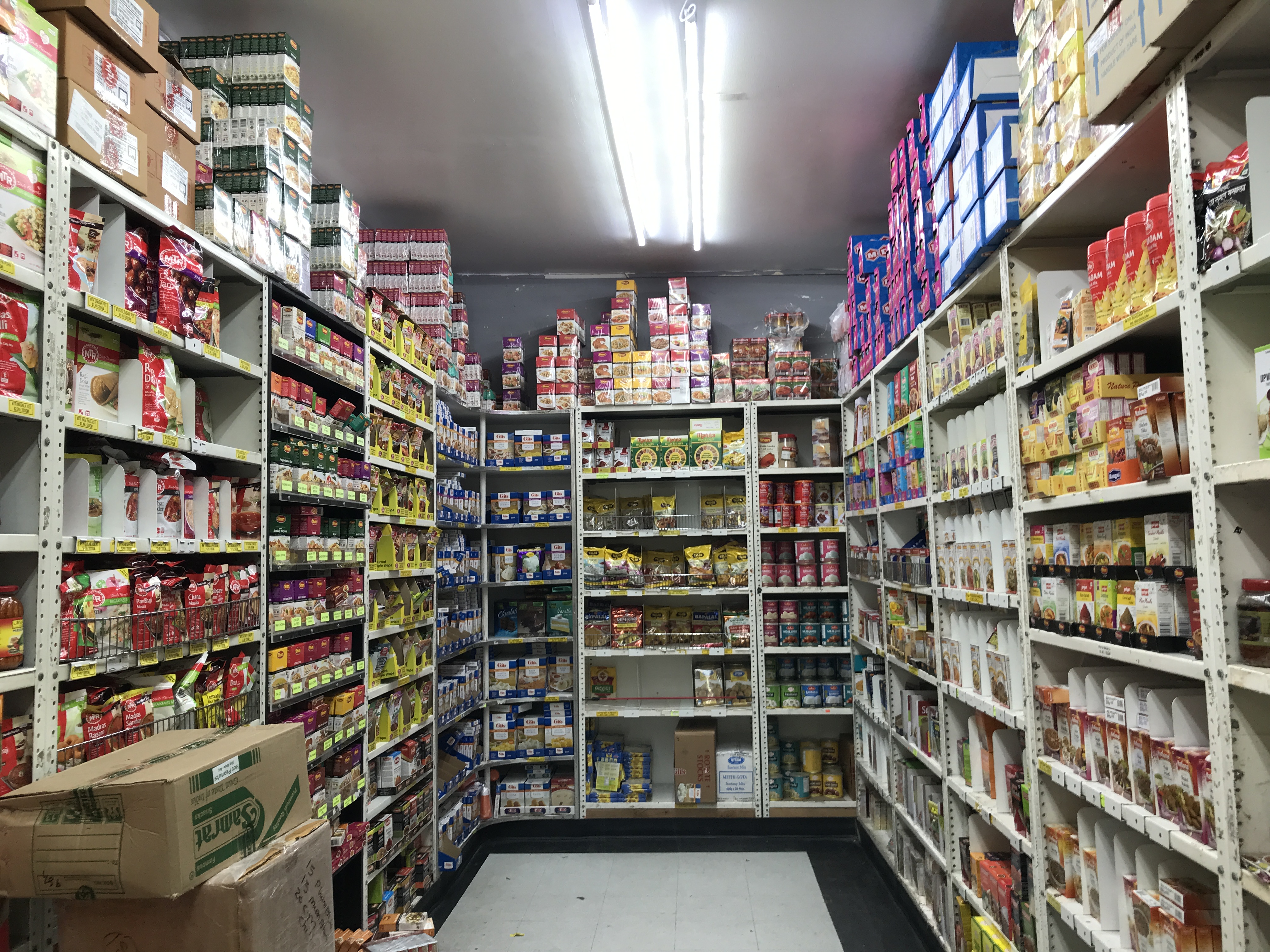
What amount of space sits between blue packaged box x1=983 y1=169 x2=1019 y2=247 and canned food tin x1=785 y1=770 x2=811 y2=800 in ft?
13.5

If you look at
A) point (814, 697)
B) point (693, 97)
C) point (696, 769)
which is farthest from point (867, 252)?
point (696, 769)

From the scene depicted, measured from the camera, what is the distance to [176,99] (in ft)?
8.69

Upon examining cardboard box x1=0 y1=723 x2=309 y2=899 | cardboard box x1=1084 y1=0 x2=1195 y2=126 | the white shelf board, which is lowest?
cardboard box x1=0 y1=723 x2=309 y2=899

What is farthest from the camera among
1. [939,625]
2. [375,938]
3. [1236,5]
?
[939,625]

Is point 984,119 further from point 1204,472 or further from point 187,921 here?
point 187,921

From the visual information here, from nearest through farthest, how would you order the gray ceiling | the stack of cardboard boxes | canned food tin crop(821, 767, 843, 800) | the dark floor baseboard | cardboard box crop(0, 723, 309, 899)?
cardboard box crop(0, 723, 309, 899) < the stack of cardboard boxes < the gray ceiling < the dark floor baseboard < canned food tin crop(821, 767, 843, 800)

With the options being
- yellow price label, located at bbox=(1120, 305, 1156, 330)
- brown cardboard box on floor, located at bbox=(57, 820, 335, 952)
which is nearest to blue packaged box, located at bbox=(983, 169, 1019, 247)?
yellow price label, located at bbox=(1120, 305, 1156, 330)

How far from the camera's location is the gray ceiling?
11.0ft

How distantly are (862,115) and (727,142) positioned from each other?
28.4 inches

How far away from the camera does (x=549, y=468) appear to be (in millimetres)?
5777

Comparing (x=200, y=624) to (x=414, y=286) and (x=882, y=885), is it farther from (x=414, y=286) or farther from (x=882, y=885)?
(x=882, y=885)

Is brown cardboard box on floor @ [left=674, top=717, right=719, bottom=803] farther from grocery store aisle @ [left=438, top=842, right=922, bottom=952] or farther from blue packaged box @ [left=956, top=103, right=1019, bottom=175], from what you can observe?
blue packaged box @ [left=956, top=103, right=1019, bottom=175]

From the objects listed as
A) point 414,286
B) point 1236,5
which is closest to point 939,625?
point 1236,5

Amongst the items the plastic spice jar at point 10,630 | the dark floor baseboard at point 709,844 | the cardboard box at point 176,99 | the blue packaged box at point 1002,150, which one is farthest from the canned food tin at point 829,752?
the cardboard box at point 176,99
